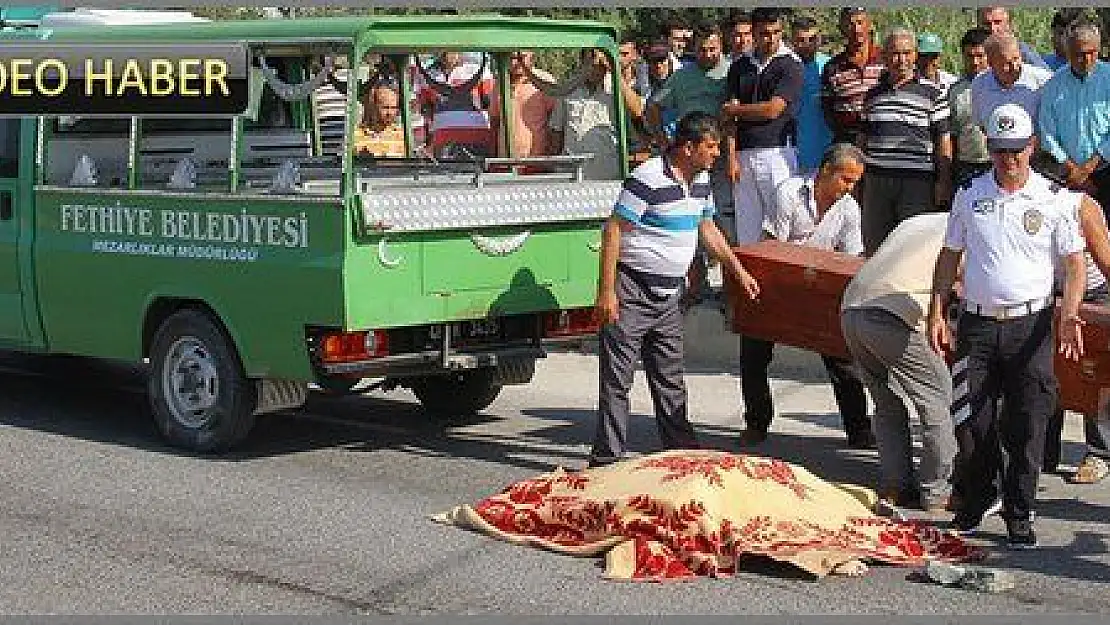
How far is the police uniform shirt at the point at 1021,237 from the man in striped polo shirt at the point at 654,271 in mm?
→ 1831

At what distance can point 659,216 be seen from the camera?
9680 mm

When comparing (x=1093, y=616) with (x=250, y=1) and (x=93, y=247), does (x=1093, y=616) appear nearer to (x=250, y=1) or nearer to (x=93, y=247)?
(x=93, y=247)

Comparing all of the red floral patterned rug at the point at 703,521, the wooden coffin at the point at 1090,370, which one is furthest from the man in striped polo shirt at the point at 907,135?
the red floral patterned rug at the point at 703,521

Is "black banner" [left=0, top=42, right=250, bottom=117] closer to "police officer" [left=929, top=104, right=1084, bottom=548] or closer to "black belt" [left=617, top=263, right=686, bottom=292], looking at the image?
"black belt" [left=617, top=263, right=686, bottom=292]

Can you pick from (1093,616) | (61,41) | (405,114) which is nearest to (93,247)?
(61,41)

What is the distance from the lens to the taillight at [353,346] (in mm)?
9797

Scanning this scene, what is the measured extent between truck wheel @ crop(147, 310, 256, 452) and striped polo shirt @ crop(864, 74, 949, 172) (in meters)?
4.59

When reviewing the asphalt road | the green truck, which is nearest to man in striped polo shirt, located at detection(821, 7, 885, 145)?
the asphalt road

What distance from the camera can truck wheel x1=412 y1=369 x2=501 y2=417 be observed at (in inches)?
453

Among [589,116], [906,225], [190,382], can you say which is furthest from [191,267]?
[906,225]

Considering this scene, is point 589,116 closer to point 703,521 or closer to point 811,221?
point 811,221

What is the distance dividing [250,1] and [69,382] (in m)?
4.14

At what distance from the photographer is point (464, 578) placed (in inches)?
311

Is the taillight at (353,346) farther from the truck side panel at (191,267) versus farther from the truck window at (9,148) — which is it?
the truck window at (9,148)
